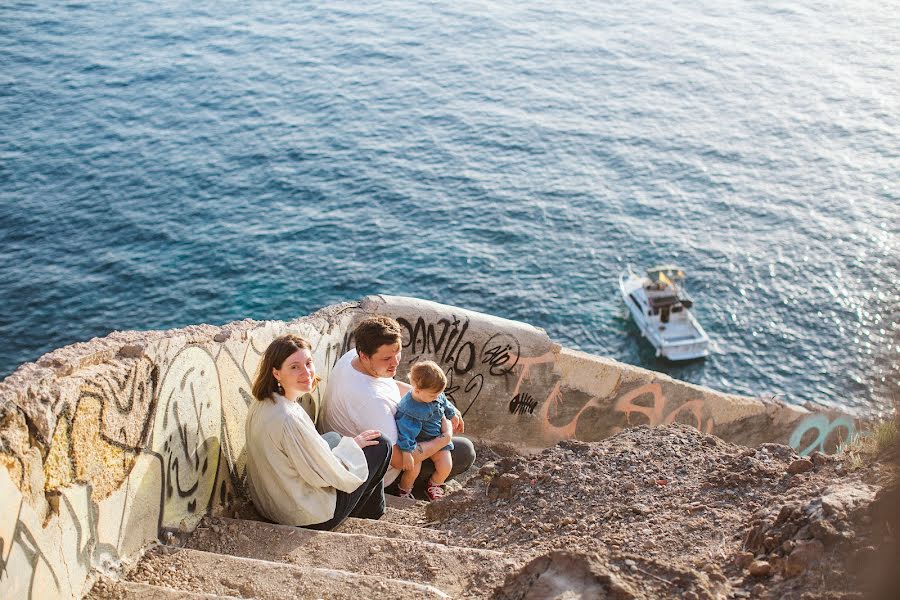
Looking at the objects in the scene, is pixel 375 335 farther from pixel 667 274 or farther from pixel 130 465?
pixel 667 274

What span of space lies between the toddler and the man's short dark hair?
0.34 meters

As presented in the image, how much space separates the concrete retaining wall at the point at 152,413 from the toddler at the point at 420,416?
1.20 metres

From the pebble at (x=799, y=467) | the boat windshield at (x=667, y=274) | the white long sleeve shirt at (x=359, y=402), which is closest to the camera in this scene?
the pebble at (x=799, y=467)

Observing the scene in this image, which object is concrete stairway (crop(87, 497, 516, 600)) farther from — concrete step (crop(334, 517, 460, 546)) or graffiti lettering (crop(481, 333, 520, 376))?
graffiti lettering (crop(481, 333, 520, 376))

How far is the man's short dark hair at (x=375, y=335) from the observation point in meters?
7.63

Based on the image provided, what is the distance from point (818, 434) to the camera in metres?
13.0

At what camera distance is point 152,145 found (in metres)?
46.8

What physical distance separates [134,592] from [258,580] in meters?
0.73

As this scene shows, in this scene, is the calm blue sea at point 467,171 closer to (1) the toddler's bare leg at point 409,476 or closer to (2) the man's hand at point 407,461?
(1) the toddler's bare leg at point 409,476

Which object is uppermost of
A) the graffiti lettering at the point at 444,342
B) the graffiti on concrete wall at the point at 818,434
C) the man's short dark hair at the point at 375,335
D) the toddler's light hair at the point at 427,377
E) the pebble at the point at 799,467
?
the man's short dark hair at the point at 375,335

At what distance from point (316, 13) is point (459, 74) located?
16.0 metres

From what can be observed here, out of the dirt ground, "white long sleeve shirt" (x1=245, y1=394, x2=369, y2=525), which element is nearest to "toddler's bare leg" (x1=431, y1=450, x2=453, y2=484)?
the dirt ground

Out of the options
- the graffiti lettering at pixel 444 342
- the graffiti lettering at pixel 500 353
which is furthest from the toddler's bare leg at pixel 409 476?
the graffiti lettering at pixel 500 353

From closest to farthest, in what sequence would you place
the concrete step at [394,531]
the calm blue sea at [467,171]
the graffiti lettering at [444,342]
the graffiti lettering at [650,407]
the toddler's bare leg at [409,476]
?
the concrete step at [394,531], the toddler's bare leg at [409,476], the graffiti lettering at [444,342], the graffiti lettering at [650,407], the calm blue sea at [467,171]
